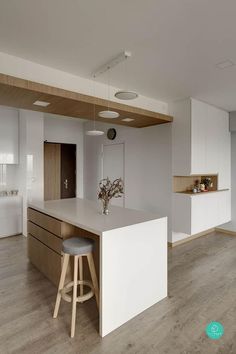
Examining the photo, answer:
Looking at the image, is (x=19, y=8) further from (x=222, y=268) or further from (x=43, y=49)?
(x=222, y=268)

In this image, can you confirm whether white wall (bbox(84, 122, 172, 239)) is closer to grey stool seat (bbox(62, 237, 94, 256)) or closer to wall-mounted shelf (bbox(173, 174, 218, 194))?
wall-mounted shelf (bbox(173, 174, 218, 194))

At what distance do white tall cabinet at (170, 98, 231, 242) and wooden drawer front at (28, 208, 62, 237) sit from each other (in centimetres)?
234

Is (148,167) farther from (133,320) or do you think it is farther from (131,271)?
(133,320)

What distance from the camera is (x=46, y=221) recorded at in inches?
108

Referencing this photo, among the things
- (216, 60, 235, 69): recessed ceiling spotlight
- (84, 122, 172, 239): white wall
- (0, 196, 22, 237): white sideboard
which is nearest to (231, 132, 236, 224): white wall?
(84, 122, 172, 239): white wall

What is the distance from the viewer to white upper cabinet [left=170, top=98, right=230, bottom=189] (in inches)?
154

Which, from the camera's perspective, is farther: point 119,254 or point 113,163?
point 113,163

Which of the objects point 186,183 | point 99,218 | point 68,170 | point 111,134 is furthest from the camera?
point 68,170

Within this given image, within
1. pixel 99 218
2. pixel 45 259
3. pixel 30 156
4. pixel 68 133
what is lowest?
pixel 45 259

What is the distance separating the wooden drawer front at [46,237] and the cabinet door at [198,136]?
2.56m

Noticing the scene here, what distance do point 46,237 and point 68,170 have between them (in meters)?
3.52

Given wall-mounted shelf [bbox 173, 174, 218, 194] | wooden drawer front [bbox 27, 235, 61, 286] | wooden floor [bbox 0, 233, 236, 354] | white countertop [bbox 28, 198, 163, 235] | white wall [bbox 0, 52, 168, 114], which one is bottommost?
wooden floor [bbox 0, 233, 236, 354]

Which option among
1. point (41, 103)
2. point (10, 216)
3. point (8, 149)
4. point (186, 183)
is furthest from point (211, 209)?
point (8, 149)

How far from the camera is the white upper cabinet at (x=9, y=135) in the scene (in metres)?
4.56
